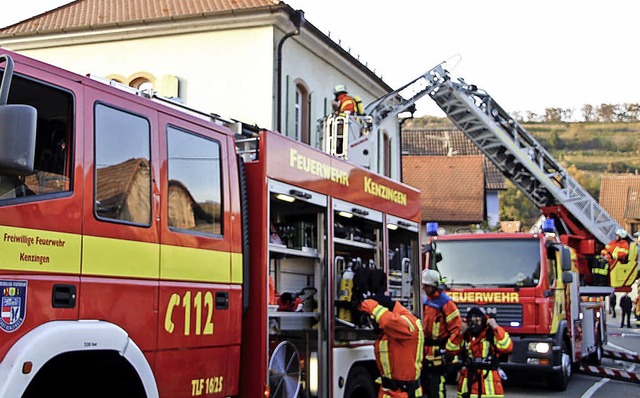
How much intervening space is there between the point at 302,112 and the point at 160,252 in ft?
56.1

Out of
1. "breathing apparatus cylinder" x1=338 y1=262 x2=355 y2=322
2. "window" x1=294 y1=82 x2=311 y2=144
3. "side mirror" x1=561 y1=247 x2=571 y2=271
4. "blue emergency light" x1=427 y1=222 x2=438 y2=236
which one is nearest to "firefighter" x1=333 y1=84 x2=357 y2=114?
"blue emergency light" x1=427 y1=222 x2=438 y2=236

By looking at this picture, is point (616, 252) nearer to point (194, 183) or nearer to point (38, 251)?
point (194, 183)

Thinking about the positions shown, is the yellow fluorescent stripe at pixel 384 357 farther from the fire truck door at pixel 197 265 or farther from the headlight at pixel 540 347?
the headlight at pixel 540 347

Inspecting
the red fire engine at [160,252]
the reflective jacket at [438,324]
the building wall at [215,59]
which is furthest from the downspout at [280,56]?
the red fire engine at [160,252]

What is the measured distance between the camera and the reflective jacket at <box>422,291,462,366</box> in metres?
8.84

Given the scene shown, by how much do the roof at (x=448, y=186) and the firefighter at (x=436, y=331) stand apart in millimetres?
37067

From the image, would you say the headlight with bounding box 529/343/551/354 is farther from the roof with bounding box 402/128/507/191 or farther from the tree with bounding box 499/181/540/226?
the tree with bounding box 499/181/540/226

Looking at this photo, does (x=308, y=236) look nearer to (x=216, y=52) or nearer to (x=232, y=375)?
(x=232, y=375)

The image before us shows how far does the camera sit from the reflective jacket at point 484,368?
27.8ft

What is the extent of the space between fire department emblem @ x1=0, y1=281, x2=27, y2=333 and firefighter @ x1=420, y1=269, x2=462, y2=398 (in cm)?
549

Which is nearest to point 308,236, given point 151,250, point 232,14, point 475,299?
point 151,250

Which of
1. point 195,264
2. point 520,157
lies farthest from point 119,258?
point 520,157

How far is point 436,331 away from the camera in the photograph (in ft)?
29.5

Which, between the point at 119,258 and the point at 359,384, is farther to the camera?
the point at 359,384
